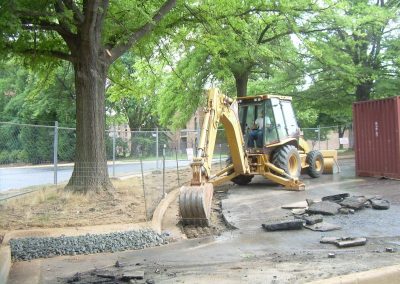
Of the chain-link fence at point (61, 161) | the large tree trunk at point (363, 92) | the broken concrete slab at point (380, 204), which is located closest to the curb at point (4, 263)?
the chain-link fence at point (61, 161)

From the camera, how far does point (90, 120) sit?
11797mm

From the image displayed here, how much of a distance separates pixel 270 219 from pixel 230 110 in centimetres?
372

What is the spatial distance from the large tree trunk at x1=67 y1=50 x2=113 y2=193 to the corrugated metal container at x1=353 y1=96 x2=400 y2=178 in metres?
9.51

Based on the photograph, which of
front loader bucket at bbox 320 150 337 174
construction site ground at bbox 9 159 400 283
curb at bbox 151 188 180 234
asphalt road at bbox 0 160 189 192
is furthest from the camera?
front loader bucket at bbox 320 150 337 174

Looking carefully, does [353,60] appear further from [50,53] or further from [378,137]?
[50,53]

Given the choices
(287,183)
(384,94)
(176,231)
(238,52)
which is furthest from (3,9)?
(384,94)

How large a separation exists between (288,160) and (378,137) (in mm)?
3910

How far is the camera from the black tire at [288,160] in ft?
47.9

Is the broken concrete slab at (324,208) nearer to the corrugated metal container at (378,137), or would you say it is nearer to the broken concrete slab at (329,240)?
the broken concrete slab at (329,240)

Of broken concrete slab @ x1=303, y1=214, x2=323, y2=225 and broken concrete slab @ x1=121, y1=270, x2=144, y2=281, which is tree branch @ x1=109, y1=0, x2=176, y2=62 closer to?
broken concrete slab @ x1=303, y1=214, x2=323, y2=225

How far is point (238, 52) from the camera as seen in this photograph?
60.8 ft

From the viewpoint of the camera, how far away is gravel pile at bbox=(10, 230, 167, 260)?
751cm

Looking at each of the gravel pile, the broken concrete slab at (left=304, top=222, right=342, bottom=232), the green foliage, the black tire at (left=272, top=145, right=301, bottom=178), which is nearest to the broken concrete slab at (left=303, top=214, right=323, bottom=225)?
the broken concrete slab at (left=304, top=222, right=342, bottom=232)

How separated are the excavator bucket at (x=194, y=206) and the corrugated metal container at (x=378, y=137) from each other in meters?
8.76
